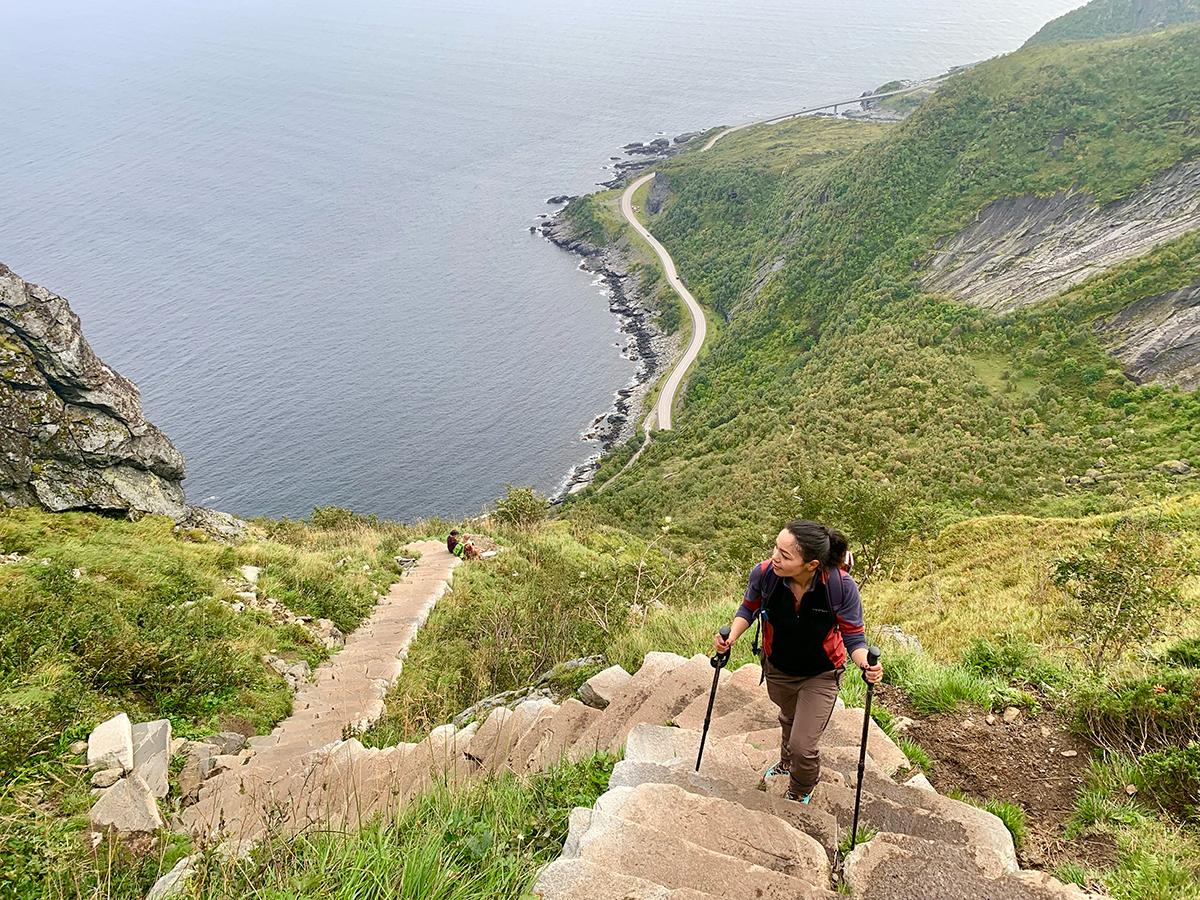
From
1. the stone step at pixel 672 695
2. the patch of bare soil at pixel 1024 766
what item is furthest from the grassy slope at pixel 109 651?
the patch of bare soil at pixel 1024 766

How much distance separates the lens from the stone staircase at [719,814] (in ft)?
14.0

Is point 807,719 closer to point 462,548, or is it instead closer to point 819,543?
point 819,543

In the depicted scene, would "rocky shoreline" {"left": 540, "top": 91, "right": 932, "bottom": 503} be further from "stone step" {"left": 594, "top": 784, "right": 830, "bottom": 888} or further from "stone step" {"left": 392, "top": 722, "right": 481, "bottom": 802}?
"stone step" {"left": 594, "top": 784, "right": 830, "bottom": 888}

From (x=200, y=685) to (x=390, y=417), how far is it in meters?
66.3

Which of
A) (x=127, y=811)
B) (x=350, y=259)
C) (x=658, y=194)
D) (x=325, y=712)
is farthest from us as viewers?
(x=658, y=194)

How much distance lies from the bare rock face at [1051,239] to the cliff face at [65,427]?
54.3 m

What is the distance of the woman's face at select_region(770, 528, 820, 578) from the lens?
488 cm

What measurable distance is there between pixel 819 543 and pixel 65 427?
2091cm

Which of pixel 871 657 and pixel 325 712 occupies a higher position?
pixel 871 657

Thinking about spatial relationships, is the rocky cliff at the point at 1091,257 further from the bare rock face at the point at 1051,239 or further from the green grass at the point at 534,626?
the green grass at the point at 534,626

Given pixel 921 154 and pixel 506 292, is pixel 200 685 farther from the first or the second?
pixel 506 292

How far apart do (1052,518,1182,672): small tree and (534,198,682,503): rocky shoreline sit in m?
53.7

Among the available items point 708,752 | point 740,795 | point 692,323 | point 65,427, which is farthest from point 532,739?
point 692,323

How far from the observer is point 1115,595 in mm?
8469
